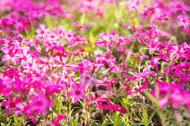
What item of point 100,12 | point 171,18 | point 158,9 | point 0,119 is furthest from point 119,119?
point 100,12

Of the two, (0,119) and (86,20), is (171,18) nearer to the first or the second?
(86,20)

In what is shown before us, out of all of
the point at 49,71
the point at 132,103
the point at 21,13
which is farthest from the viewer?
the point at 21,13

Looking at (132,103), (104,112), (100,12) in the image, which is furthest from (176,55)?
(100,12)

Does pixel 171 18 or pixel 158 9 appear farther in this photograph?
pixel 171 18

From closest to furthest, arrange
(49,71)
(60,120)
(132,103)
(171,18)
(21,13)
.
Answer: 1. (60,120)
2. (132,103)
3. (49,71)
4. (171,18)
5. (21,13)

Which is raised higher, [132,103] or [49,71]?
[49,71]

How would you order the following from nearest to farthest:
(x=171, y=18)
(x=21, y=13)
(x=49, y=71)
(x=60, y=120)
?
(x=60, y=120)
(x=49, y=71)
(x=171, y=18)
(x=21, y=13)

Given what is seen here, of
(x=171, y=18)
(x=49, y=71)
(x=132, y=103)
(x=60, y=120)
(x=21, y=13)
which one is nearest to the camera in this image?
(x=60, y=120)

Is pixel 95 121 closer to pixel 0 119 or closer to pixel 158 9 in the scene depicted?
pixel 0 119

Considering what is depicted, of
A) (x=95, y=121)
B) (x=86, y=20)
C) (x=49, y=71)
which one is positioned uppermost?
(x=86, y=20)
